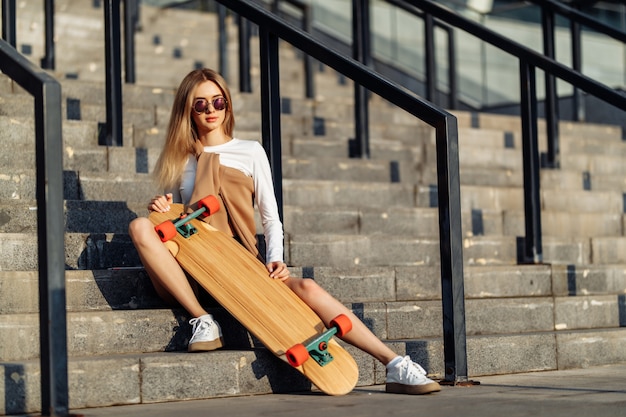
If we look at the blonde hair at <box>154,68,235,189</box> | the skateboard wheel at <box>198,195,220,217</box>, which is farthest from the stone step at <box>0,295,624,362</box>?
the blonde hair at <box>154,68,235,189</box>

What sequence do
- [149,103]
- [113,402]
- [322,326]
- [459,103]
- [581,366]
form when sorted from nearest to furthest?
[113,402] → [322,326] → [581,366] → [149,103] → [459,103]

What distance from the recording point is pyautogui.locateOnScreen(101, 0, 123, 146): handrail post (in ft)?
20.7

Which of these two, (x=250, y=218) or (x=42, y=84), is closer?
(x=42, y=84)

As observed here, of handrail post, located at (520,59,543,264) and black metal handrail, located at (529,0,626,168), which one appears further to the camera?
black metal handrail, located at (529,0,626,168)

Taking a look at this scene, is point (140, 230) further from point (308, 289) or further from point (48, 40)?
point (48, 40)

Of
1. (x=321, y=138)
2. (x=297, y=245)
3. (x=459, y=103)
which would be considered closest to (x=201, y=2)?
(x=459, y=103)

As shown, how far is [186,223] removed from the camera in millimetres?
4867

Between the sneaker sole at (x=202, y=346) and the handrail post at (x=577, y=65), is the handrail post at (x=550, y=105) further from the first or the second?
the sneaker sole at (x=202, y=346)

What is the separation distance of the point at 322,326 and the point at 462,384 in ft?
2.05

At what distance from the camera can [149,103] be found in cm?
740

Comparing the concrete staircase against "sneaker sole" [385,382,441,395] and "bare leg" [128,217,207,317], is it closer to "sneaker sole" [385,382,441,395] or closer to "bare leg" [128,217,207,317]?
"bare leg" [128,217,207,317]

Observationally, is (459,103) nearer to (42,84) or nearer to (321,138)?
(321,138)

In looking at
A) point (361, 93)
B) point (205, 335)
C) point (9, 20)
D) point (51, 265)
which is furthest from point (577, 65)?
point (51, 265)

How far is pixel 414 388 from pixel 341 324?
35cm
